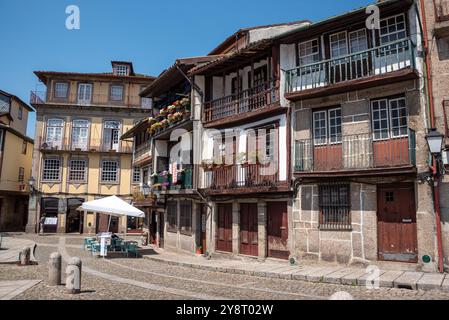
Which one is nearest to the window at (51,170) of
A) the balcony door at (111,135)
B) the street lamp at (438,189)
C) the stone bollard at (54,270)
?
the balcony door at (111,135)

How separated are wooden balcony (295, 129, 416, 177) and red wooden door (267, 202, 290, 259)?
2010 millimetres

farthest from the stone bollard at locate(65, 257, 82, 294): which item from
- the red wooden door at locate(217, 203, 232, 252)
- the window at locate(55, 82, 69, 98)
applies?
the window at locate(55, 82, 69, 98)

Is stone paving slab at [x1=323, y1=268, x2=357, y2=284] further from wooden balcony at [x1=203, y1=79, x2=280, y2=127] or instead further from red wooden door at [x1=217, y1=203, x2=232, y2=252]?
wooden balcony at [x1=203, y1=79, x2=280, y2=127]

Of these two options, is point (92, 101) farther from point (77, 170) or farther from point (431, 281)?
point (431, 281)

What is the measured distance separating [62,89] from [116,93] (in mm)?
5175

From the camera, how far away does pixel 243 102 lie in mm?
17312

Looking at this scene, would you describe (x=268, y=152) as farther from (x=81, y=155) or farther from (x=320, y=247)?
(x=81, y=155)

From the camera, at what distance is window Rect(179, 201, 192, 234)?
65.4 feet

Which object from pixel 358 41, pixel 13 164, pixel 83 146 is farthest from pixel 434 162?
pixel 13 164

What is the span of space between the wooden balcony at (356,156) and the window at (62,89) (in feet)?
103

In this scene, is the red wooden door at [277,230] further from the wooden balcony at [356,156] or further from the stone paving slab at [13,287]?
the stone paving slab at [13,287]

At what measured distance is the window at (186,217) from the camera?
19.9m
